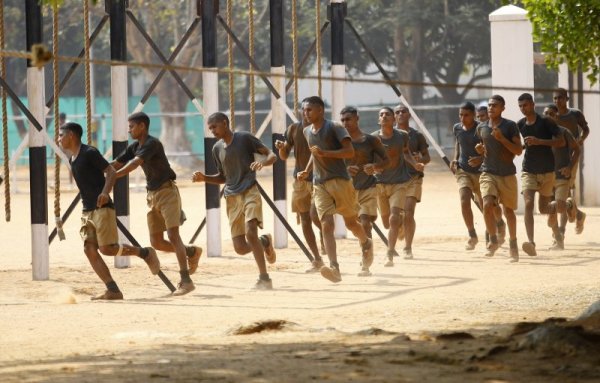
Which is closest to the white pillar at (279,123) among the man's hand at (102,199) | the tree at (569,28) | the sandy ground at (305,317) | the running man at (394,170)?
the sandy ground at (305,317)

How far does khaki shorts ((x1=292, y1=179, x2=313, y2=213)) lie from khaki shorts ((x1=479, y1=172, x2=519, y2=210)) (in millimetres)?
1938

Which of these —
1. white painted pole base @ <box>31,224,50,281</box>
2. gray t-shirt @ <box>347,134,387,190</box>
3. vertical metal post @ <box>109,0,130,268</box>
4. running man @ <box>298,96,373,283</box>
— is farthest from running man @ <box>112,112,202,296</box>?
gray t-shirt @ <box>347,134,387,190</box>

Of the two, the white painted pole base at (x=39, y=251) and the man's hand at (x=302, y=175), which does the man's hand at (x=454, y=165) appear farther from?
the white painted pole base at (x=39, y=251)

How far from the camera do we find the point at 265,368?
24.1ft

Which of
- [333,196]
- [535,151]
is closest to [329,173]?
[333,196]

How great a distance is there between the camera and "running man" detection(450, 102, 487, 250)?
618 inches

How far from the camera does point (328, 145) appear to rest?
1305 centimetres

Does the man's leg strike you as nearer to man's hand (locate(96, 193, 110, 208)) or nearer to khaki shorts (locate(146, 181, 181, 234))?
khaki shorts (locate(146, 181, 181, 234))

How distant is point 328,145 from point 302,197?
5.72 ft

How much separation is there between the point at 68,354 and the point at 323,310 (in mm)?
2954

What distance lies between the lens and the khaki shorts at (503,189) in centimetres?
1501

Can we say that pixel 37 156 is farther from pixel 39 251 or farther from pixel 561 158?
pixel 561 158

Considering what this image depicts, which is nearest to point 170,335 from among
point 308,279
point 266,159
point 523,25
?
point 266,159

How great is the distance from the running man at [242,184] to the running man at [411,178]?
2887 millimetres
